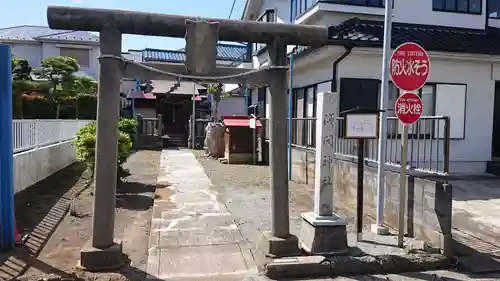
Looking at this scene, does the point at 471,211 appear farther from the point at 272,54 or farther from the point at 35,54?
the point at 35,54

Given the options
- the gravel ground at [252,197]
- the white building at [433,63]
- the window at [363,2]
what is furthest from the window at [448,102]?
the gravel ground at [252,197]

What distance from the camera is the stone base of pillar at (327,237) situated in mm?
4953

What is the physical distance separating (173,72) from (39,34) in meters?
31.9

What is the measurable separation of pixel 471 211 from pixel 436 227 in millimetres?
2447

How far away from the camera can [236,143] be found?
1439 centimetres

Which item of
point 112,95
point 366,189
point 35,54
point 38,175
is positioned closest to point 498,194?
point 366,189

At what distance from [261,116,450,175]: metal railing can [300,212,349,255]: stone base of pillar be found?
1.65 m

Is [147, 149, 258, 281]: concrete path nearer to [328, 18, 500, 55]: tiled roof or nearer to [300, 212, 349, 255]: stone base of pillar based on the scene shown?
[300, 212, 349, 255]: stone base of pillar

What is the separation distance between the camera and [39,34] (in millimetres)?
31422

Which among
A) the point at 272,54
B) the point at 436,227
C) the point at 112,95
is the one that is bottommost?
the point at 436,227

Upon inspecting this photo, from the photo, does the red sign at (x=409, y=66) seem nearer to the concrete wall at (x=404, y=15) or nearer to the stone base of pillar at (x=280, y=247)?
the stone base of pillar at (x=280, y=247)

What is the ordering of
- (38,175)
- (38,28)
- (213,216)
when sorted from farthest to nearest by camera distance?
(38,28), (38,175), (213,216)

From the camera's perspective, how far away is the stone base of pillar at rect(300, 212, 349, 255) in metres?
4.95

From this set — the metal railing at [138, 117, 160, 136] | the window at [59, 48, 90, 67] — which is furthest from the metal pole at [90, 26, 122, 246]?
the window at [59, 48, 90, 67]
